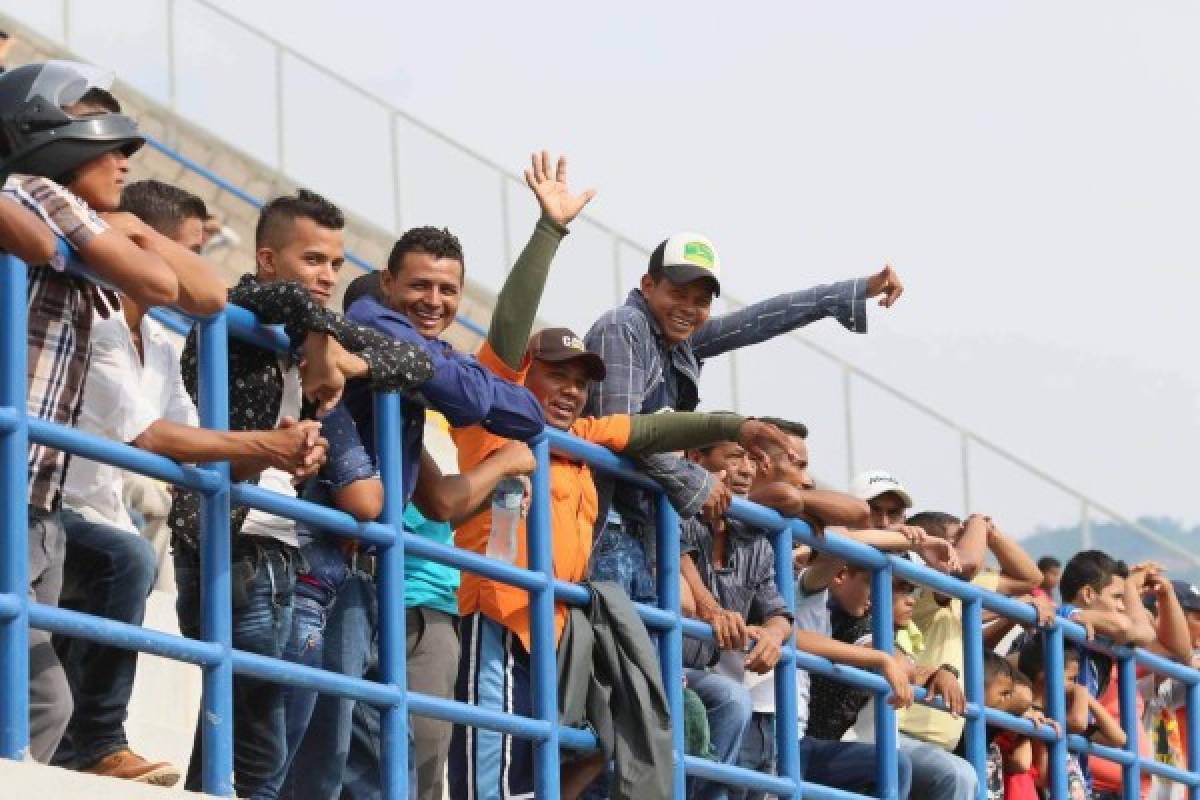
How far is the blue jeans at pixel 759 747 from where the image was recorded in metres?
10.3

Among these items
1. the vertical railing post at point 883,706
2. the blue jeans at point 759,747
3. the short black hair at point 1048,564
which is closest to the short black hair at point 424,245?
the blue jeans at point 759,747

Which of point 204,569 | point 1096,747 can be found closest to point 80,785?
point 204,569

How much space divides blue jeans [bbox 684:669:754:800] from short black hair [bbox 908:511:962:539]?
9.05ft

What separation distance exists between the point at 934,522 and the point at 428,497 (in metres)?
4.60

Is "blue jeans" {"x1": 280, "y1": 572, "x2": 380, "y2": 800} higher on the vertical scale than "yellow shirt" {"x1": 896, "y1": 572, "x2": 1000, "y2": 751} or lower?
lower

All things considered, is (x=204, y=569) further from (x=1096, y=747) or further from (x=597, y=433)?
(x=1096, y=747)

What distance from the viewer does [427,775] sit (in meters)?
8.67

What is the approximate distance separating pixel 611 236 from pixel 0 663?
1520 centimetres

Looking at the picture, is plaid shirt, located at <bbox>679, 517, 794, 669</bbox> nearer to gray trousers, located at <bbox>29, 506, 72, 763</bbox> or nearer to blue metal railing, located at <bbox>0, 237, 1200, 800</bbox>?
blue metal railing, located at <bbox>0, 237, 1200, 800</bbox>

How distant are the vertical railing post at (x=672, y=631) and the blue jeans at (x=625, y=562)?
5 centimetres

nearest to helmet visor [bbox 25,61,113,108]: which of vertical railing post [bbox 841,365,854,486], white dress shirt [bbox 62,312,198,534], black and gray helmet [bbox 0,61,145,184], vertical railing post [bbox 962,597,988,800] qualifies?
black and gray helmet [bbox 0,61,145,184]

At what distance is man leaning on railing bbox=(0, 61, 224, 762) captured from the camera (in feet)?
23.3

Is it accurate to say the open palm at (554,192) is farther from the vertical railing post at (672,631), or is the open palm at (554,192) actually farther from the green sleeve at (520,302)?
the vertical railing post at (672,631)

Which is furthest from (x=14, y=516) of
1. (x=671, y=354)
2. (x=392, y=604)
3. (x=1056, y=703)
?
(x=1056, y=703)
